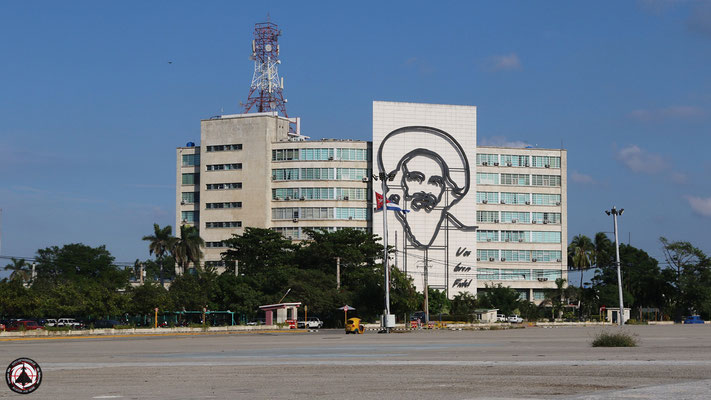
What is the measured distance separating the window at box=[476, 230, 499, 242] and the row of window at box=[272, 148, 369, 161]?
2356cm

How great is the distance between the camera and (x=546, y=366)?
23.0m

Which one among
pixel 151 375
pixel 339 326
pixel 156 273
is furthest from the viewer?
pixel 156 273

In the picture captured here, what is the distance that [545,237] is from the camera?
14675cm

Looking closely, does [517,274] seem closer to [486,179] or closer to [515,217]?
[515,217]

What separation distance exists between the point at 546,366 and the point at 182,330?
50.7 m

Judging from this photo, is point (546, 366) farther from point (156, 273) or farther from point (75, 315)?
point (156, 273)

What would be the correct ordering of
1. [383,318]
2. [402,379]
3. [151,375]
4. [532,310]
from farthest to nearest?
1. [532,310]
2. [383,318]
3. [151,375]
4. [402,379]

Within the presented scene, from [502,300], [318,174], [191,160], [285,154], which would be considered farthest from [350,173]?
[502,300]

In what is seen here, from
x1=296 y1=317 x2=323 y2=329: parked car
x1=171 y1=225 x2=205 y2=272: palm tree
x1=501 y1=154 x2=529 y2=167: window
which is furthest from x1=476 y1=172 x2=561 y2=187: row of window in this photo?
x1=296 y1=317 x2=323 y2=329: parked car

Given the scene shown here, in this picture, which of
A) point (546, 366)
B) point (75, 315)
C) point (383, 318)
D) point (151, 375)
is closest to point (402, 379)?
point (546, 366)

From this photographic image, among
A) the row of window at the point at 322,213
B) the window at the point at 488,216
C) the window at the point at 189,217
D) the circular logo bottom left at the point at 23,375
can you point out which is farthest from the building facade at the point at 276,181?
the circular logo bottom left at the point at 23,375

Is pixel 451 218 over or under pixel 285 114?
under

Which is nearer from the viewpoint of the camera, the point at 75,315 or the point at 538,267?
the point at 75,315

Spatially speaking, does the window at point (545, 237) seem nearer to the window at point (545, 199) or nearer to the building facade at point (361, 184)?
the window at point (545, 199)
